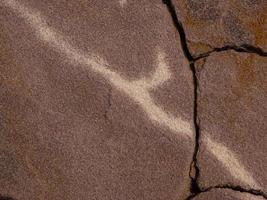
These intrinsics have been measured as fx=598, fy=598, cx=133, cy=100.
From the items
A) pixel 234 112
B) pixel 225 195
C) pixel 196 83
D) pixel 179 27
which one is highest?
pixel 179 27

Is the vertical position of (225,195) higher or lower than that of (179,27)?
lower

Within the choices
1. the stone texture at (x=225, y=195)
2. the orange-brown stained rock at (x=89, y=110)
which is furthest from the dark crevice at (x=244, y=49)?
the stone texture at (x=225, y=195)

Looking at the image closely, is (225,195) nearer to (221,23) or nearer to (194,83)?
(194,83)

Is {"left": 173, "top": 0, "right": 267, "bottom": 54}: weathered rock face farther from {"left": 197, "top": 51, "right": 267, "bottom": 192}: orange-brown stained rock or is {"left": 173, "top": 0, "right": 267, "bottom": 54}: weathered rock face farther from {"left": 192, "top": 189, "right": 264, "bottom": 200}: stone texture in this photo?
{"left": 192, "top": 189, "right": 264, "bottom": 200}: stone texture

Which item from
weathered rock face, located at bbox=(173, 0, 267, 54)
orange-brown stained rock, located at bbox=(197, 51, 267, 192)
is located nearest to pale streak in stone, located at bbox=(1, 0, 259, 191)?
orange-brown stained rock, located at bbox=(197, 51, 267, 192)

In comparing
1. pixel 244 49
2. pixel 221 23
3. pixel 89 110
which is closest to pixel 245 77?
pixel 244 49

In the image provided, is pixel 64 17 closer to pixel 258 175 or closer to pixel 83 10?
pixel 83 10

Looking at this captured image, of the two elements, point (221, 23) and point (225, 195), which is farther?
point (221, 23)
